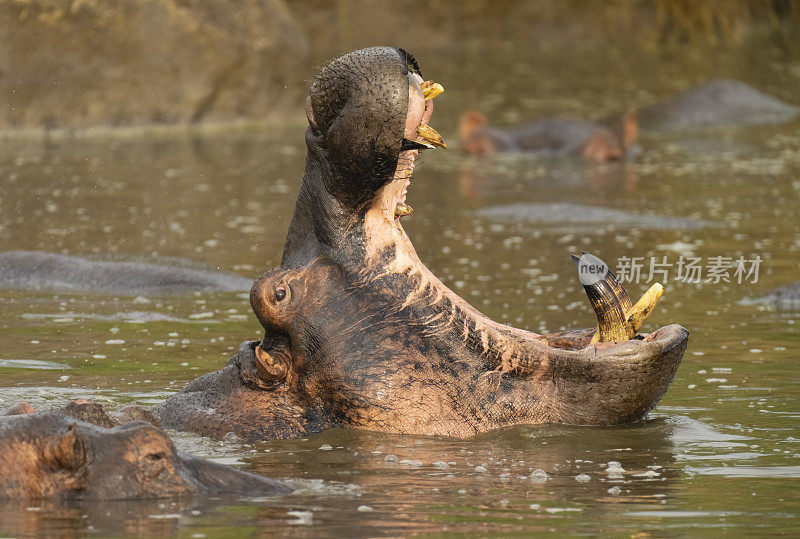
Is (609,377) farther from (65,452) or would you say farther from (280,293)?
(65,452)

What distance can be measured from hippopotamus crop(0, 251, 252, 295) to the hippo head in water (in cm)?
427

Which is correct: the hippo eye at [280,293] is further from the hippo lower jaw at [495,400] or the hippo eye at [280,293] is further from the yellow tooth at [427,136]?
the yellow tooth at [427,136]

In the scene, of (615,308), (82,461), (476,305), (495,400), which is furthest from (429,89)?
(476,305)

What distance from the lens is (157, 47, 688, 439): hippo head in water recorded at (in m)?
5.54

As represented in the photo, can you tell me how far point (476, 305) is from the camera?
9.28 m

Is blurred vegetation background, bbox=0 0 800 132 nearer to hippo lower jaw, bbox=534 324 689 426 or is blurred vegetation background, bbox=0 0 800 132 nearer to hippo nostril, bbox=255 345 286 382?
hippo nostril, bbox=255 345 286 382

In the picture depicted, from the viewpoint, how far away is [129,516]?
457cm

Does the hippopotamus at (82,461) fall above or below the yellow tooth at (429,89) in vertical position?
below

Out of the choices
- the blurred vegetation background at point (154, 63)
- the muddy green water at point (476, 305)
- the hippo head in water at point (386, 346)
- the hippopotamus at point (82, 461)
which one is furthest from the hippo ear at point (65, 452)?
the blurred vegetation background at point (154, 63)

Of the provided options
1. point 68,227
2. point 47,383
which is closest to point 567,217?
point 68,227

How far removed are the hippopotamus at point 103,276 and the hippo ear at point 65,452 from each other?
Answer: 522 cm

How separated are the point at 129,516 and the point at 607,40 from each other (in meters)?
29.1

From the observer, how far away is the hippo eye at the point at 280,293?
5566mm

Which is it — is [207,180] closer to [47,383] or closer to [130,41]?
[130,41]
